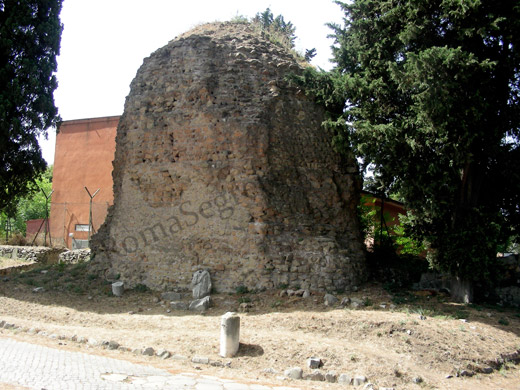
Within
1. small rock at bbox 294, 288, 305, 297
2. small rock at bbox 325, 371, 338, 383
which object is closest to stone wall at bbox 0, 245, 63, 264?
small rock at bbox 294, 288, 305, 297

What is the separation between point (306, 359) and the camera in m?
7.19

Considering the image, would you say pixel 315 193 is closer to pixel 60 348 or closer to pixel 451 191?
pixel 451 191

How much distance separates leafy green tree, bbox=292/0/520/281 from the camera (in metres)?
9.81

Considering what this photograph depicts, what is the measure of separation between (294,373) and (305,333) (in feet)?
5.67

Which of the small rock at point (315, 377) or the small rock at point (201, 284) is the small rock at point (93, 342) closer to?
Answer: the small rock at point (201, 284)

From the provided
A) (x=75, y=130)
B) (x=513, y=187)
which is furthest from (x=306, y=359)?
(x=75, y=130)

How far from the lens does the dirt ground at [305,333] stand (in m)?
7.11

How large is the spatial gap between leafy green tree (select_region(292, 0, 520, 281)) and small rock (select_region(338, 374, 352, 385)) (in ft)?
16.9

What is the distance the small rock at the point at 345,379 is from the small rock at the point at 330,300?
3315 millimetres

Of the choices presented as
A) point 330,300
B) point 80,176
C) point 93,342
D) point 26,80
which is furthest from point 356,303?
point 80,176

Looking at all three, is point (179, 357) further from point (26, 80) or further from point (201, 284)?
point (26, 80)

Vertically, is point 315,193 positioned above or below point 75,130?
below

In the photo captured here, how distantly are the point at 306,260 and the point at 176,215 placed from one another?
3519 mm

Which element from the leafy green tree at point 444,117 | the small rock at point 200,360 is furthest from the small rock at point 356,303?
the small rock at point 200,360
